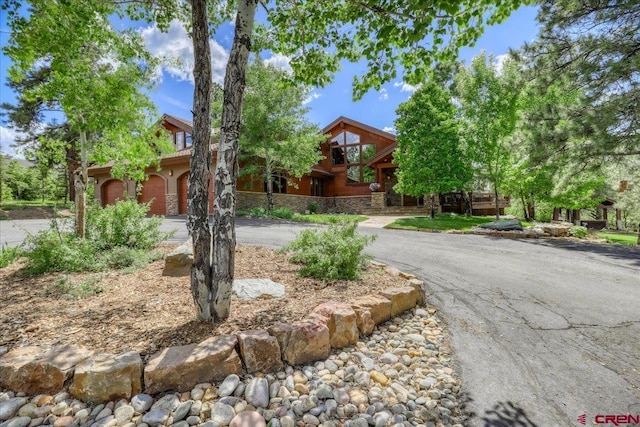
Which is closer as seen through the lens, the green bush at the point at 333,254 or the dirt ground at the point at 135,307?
the dirt ground at the point at 135,307

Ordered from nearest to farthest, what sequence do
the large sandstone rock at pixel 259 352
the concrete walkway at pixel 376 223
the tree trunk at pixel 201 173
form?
the large sandstone rock at pixel 259 352, the tree trunk at pixel 201 173, the concrete walkway at pixel 376 223

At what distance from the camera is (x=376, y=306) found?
3.06 meters

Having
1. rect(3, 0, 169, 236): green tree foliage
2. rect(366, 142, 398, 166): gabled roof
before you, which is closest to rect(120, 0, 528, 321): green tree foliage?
rect(3, 0, 169, 236): green tree foliage

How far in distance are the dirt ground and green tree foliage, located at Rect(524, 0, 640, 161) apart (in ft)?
21.3

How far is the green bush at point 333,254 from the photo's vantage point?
3945mm

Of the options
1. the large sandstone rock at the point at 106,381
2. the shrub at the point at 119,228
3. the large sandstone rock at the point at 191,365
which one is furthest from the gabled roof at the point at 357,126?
the large sandstone rock at the point at 106,381

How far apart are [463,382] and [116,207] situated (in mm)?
5993

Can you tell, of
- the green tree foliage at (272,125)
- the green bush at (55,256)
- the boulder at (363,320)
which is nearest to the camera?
the boulder at (363,320)

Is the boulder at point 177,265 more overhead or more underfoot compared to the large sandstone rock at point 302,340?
more overhead

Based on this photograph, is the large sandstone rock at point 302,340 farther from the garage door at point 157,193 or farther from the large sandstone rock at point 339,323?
the garage door at point 157,193

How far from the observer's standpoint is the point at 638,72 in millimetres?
6020

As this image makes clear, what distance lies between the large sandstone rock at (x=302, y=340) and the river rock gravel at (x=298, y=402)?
70 millimetres

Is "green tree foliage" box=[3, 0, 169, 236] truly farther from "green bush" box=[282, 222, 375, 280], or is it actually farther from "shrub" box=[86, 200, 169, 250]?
"green bush" box=[282, 222, 375, 280]

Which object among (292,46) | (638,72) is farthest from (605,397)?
(638,72)
